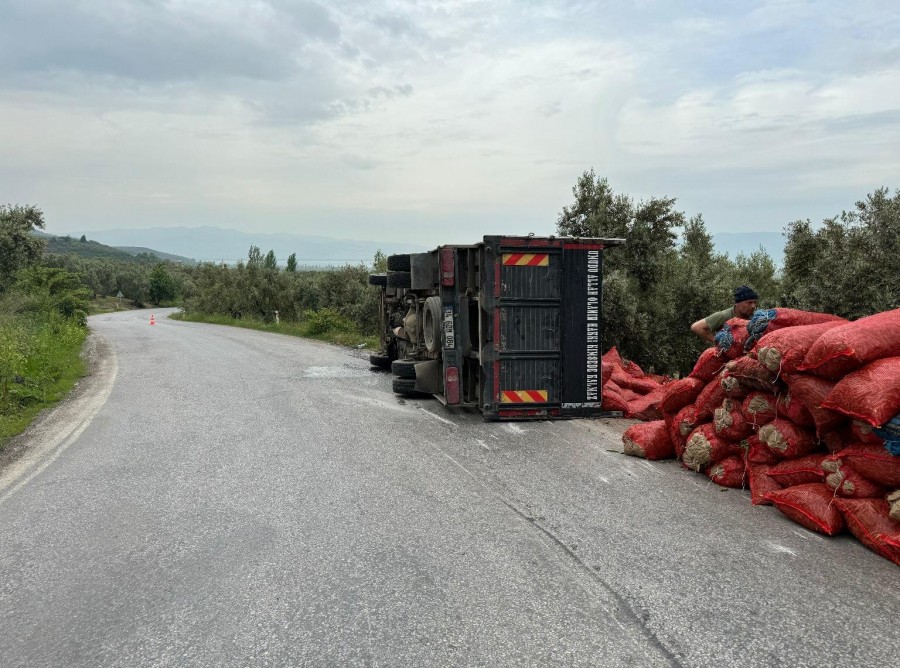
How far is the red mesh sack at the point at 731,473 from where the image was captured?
534cm

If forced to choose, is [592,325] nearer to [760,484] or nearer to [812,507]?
[760,484]

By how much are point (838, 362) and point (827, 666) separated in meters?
2.23

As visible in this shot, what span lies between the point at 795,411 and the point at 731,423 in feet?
2.11

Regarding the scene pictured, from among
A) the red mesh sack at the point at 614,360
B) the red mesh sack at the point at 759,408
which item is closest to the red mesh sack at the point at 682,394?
the red mesh sack at the point at 759,408

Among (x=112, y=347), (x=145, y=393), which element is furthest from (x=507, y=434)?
(x=112, y=347)

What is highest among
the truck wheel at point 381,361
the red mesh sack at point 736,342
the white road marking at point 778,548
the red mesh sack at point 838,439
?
the red mesh sack at point 736,342

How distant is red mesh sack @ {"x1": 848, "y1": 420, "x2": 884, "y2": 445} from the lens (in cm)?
412

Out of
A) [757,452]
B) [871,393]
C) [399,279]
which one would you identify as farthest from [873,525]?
[399,279]

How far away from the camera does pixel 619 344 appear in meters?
13.7

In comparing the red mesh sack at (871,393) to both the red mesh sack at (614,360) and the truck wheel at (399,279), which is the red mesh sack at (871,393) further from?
the truck wheel at (399,279)

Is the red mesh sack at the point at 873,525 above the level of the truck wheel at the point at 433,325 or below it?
below

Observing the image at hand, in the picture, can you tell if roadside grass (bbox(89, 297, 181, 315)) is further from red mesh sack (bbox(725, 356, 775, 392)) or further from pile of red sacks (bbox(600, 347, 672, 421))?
red mesh sack (bbox(725, 356, 775, 392))

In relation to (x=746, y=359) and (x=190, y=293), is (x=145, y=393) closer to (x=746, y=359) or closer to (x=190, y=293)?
(x=746, y=359)

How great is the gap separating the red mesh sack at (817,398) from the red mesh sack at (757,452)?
21.0 inches
